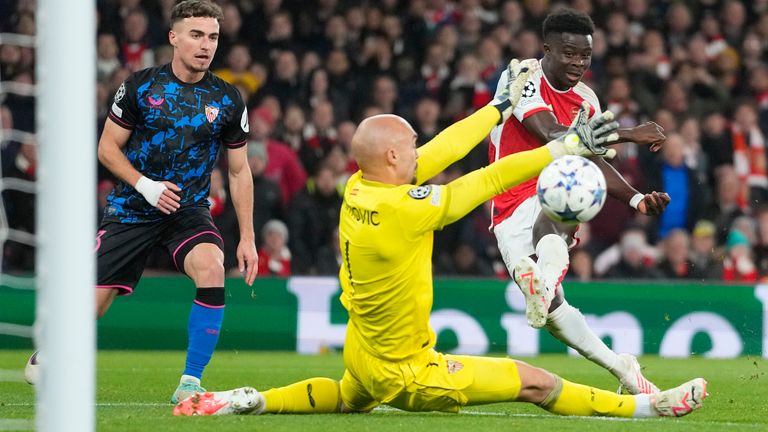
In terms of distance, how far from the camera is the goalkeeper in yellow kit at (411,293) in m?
5.66

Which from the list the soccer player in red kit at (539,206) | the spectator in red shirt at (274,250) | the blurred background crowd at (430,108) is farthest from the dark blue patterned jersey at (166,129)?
the spectator in red shirt at (274,250)

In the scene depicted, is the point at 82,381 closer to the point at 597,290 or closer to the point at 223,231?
the point at 223,231

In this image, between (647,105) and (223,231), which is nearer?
(223,231)

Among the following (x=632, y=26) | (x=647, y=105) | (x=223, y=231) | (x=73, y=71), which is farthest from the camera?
(x=632, y=26)

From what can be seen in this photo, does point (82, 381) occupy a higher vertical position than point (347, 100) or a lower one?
lower

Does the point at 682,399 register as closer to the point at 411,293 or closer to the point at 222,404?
the point at 411,293

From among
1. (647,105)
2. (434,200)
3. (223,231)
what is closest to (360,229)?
(434,200)

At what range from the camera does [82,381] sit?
4.00 metres

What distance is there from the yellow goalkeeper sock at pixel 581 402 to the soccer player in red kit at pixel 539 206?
0.81 meters

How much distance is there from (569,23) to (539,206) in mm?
1084

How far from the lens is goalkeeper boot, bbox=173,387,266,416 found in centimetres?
605

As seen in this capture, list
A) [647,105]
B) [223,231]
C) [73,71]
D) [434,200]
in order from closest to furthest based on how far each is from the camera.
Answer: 1. [73,71]
2. [434,200]
3. [223,231]
4. [647,105]

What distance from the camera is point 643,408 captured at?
6.10 meters

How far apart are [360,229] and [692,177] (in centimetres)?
833
